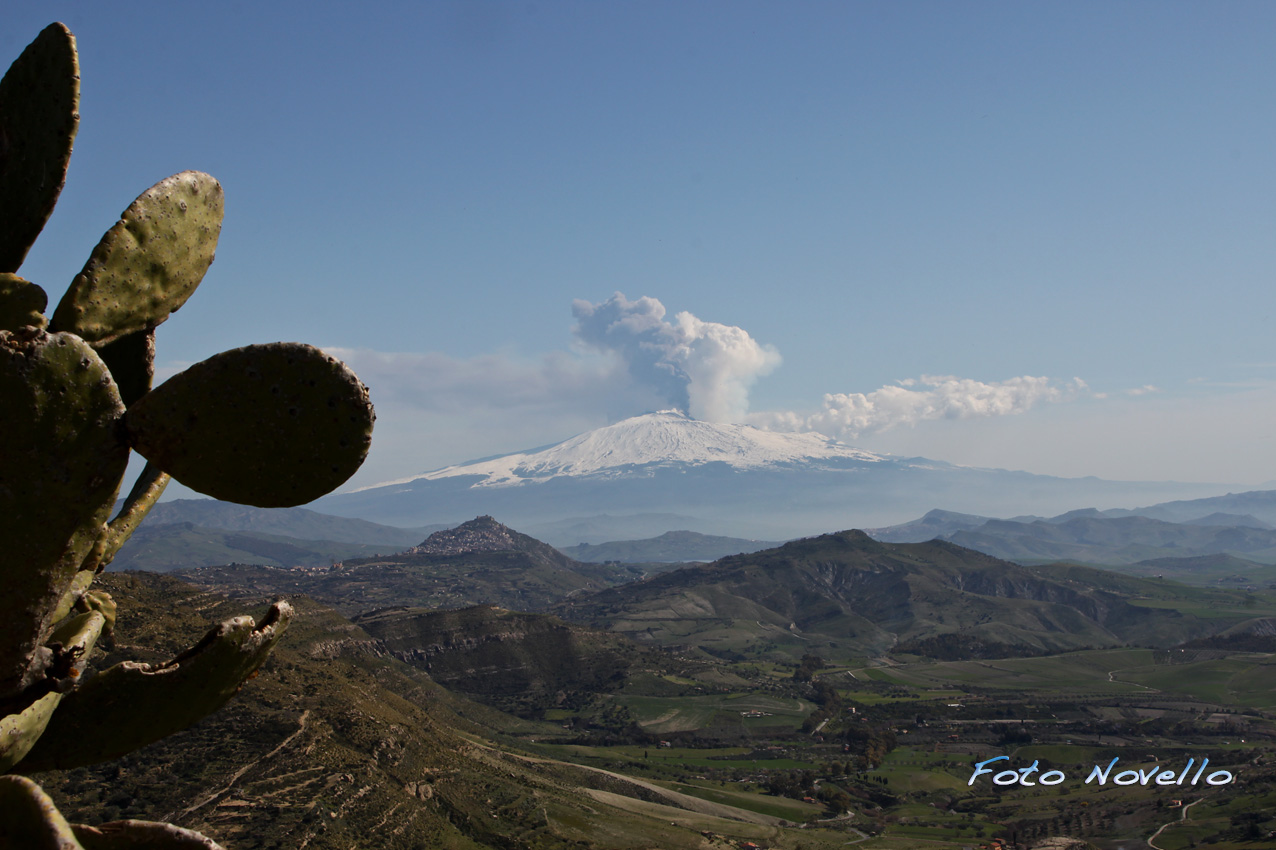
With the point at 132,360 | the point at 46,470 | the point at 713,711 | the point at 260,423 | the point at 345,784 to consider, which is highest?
the point at 132,360

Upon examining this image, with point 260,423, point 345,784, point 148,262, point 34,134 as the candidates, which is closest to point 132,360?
point 148,262

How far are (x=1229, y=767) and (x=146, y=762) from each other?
12906cm

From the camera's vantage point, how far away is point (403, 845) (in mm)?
54656

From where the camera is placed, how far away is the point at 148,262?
7.56 metres

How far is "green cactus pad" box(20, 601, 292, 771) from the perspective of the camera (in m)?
6.95

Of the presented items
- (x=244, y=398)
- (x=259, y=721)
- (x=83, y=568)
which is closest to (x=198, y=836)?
(x=83, y=568)

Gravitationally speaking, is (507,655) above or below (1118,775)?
above

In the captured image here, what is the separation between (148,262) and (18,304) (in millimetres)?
1448

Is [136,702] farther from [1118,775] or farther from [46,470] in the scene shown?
[1118,775]

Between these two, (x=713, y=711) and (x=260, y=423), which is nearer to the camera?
(x=260, y=423)

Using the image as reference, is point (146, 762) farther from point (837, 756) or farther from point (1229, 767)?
point (1229, 767)

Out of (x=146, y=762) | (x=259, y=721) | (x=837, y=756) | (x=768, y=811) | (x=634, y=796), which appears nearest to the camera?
(x=146, y=762)

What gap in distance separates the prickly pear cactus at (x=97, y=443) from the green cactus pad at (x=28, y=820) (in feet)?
0.04

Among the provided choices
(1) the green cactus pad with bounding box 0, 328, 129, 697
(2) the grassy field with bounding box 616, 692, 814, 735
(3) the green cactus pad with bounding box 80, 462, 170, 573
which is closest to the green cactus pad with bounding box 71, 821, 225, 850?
(1) the green cactus pad with bounding box 0, 328, 129, 697
